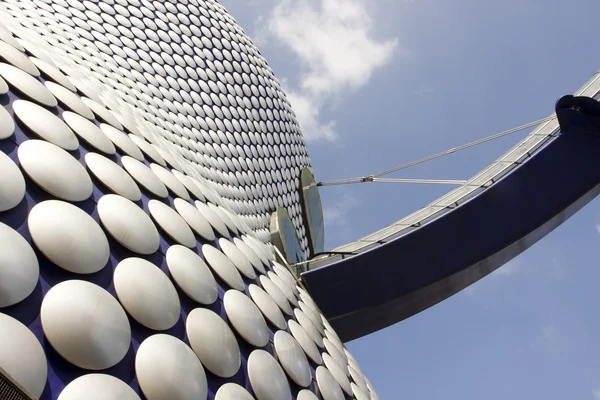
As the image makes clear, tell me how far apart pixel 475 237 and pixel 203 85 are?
36.2 feet

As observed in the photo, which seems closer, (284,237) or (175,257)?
(175,257)

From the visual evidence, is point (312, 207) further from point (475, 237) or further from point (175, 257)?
point (175, 257)

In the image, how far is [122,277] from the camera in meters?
3.55

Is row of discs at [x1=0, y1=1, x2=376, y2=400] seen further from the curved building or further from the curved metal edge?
the curved metal edge

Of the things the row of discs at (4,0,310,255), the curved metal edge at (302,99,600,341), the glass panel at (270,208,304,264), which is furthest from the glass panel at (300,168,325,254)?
the curved metal edge at (302,99,600,341)

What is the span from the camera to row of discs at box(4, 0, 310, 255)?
1289 centimetres

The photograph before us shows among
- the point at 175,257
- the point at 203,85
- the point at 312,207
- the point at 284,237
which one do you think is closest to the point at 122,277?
the point at 175,257

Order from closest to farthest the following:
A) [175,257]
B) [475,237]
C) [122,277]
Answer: [122,277] → [175,257] → [475,237]

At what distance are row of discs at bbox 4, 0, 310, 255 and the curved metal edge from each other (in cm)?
346

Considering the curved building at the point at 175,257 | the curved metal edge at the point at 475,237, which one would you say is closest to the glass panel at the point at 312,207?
the curved building at the point at 175,257

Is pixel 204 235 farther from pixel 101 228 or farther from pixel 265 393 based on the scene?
pixel 265 393

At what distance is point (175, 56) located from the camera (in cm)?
1773

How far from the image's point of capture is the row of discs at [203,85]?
1289 centimetres

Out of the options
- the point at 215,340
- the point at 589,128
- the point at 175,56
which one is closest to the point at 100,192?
the point at 215,340
